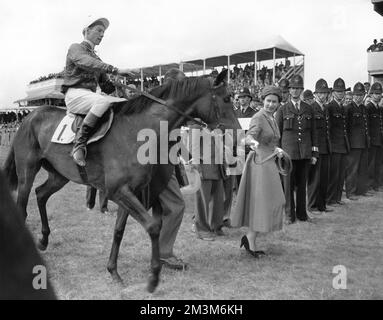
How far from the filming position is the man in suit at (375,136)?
1038 cm

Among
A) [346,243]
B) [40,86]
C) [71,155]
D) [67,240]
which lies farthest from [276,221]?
[40,86]

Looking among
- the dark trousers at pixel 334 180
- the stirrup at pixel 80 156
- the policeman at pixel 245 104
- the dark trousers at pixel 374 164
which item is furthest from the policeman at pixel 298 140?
the stirrup at pixel 80 156

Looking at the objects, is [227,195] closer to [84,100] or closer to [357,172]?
[84,100]

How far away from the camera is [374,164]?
10.8 meters

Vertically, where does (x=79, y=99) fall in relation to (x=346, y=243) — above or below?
above

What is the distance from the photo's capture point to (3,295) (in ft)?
2.51

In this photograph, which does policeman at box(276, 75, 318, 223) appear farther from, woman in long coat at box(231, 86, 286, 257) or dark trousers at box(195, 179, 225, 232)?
woman in long coat at box(231, 86, 286, 257)

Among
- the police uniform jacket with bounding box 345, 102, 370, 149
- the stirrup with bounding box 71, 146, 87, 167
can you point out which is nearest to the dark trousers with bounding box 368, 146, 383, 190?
the police uniform jacket with bounding box 345, 102, 370, 149

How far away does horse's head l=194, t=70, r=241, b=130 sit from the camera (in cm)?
426

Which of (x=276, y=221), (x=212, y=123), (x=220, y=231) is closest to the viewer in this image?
(x=212, y=123)

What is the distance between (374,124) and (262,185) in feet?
21.0

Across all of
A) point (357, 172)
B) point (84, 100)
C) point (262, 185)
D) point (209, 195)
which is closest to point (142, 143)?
point (84, 100)
